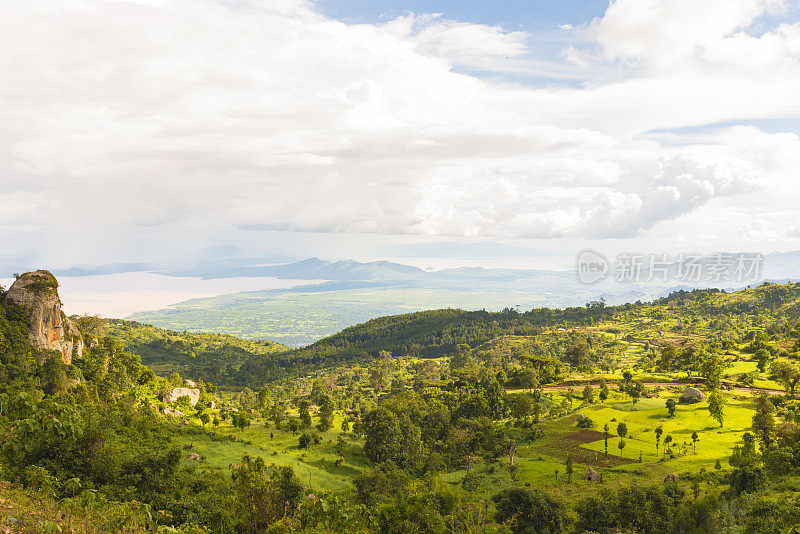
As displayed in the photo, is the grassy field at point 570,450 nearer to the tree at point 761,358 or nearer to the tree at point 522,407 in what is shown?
the tree at point 522,407

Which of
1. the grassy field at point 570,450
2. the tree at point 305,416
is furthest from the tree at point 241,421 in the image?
the tree at point 305,416

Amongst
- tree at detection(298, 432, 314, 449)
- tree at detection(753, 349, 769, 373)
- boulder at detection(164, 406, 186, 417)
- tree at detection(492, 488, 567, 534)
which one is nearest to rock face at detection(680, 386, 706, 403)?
tree at detection(753, 349, 769, 373)

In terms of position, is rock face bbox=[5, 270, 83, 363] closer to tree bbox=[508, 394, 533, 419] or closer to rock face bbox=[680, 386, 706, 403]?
tree bbox=[508, 394, 533, 419]

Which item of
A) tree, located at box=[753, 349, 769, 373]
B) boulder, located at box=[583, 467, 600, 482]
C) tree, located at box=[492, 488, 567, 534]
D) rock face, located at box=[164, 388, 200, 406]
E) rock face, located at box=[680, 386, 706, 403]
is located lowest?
rock face, located at box=[164, 388, 200, 406]

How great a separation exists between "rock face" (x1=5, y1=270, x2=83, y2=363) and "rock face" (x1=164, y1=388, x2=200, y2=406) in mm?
15541

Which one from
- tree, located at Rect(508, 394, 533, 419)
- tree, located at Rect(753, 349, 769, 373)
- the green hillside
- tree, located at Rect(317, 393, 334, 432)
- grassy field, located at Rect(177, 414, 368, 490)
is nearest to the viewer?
grassy field, located at Rect(177, 414, 368, 490)

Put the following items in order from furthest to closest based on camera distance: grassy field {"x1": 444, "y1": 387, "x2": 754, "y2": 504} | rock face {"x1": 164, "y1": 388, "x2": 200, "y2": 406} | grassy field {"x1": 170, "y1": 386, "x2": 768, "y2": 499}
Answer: rock face {"x1": 164, "y1": 388, "x2": 200, "y2": 406}, grassy field {"x1": 170, "y1": 386, "x2": 768, "y2": 499}, grassy field {"x1": 444, "y1": 387, "x2": 754, "y2": 504}

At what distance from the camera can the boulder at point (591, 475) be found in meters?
45.0

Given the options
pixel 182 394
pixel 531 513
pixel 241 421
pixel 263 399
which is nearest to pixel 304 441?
pixel 241 421

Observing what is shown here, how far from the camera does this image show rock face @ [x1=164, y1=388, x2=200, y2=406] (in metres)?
75.2

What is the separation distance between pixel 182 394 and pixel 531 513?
65.8 m

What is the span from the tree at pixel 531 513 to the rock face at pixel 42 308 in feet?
201

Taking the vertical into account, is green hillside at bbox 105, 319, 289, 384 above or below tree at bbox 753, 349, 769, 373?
below

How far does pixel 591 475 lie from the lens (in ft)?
149
